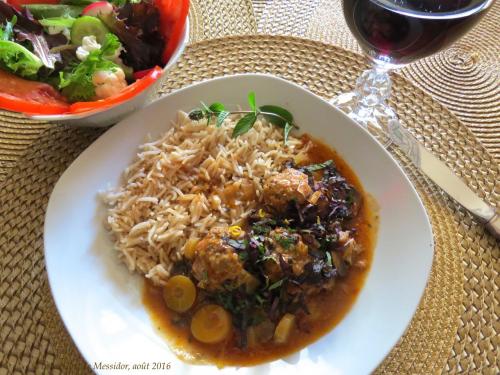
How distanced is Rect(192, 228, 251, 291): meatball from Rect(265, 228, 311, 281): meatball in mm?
106

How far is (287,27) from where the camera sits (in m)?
3.26

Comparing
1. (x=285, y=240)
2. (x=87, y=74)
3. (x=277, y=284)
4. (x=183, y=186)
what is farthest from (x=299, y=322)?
(x=87, y=74)

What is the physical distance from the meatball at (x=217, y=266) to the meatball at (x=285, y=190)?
295 mm

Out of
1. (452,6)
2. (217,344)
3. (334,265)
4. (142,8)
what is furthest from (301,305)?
(142,8)

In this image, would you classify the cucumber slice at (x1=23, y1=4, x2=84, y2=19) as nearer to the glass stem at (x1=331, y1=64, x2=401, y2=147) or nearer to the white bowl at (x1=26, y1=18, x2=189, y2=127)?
the white bowl at (x1=26, y1=18, x2=189, y2=127)

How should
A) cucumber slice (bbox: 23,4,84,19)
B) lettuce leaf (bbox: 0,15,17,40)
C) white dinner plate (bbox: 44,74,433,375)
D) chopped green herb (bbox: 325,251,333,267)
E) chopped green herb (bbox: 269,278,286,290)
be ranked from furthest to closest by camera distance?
cucumber slice (bbox: 23,4,84,19), lettuce leaf (bbox: 0,15,17,40), chopped green herb (bbox: 325,251,333,267), chopped green herb (bbox: 269,278,286,290), white dinner plate (bbox: 44,74,433,375)

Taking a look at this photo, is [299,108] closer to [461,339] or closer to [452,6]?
[452,6]

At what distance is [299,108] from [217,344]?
4.06ft

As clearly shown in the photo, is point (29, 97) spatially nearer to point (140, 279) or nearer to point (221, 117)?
point (221, 117)

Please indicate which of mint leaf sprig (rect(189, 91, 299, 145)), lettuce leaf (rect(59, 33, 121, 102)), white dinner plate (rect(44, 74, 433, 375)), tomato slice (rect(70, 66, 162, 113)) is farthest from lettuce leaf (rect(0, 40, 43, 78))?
mint leaf sprig (rect(189, 91, 299, 145))

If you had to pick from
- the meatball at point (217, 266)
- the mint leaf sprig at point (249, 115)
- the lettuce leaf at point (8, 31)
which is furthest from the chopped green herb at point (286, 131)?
the lettuce leaf at point (8, 31)

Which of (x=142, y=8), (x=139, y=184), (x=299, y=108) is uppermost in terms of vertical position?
(x=142, y=8)

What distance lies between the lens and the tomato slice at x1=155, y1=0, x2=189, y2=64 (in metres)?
2.51

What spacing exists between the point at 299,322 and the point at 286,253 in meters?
0.29
